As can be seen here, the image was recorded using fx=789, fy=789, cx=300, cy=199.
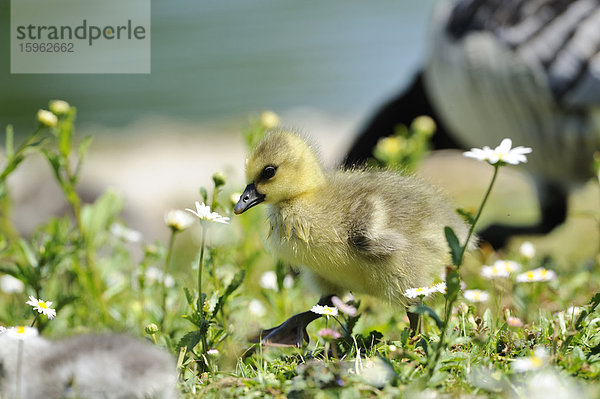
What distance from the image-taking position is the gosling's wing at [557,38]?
3863 millimetres

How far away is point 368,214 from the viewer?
7.92 feet

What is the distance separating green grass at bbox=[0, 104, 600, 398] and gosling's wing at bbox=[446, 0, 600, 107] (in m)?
0.71

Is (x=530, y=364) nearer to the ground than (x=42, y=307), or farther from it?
farther from it

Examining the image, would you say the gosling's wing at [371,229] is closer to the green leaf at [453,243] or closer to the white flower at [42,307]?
the green leaf at [453,243]

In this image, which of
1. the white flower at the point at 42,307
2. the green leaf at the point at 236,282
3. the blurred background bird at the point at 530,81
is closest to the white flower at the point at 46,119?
the white flower at the point at 42,307

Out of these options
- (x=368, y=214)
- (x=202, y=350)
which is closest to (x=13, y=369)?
(x=202, y=350)

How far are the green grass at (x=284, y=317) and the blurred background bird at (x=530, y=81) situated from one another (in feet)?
2.02

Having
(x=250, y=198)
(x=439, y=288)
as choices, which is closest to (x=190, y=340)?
(x=250, y=198)

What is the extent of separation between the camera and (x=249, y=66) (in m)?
15.5

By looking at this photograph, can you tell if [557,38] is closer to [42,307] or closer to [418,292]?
[418,292]

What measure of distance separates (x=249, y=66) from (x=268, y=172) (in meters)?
13.3

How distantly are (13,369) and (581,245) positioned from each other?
15.0 ft

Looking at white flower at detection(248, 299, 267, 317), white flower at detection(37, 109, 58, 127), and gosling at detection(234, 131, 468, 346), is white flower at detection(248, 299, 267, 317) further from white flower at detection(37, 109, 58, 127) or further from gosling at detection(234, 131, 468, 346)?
white flower at detection(37, 109, 58, 127)

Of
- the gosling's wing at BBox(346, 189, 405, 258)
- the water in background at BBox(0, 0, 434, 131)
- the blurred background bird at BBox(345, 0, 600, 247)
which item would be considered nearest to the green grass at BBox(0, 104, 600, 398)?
the gosling's wing at BBox(346, 189, 405, 258)
